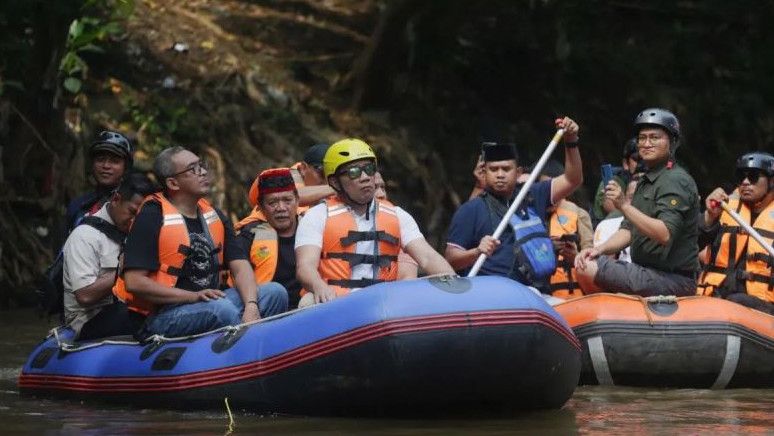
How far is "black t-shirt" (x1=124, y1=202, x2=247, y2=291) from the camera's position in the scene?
8312 millimetres

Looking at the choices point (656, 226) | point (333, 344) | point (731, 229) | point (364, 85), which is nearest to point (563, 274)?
point (731, 229)

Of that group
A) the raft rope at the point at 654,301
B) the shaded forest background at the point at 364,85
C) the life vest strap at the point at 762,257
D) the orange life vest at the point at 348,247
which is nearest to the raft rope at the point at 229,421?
the orange life vest at the point at 348,247

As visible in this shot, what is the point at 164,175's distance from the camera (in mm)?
8445

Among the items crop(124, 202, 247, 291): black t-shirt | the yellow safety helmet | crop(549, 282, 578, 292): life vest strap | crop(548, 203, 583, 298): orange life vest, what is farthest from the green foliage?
the yellow safety helmet

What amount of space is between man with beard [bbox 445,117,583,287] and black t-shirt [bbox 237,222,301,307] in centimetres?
85

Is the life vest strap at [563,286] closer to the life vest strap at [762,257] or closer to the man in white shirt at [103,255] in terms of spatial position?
the life vest strap at [762,257]

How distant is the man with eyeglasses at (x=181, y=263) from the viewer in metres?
8.31

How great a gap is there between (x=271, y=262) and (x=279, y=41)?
815cm

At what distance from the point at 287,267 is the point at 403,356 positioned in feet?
7.08

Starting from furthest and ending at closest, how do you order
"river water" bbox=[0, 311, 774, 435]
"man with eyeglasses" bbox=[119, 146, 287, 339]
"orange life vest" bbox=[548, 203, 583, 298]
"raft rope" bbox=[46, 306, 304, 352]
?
"orange life vest" bbox=[548, 203, 583, 298] < "man with eyeglasses" bbox=[119, 146, 287, 339] < "raft rope" bbox=[46, 306, 304, 352] < "river water" bbox=[0, 311, 774, 435]

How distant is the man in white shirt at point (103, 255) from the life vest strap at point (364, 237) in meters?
1.21

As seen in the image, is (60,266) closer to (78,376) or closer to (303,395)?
(78,376)

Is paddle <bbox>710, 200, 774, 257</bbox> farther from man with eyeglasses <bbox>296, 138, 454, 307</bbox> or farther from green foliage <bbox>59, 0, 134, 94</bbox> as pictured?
green foliage <bbox>59, 0, 134, 94</bbox>

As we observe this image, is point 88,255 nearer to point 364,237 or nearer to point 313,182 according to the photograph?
point 364,237
